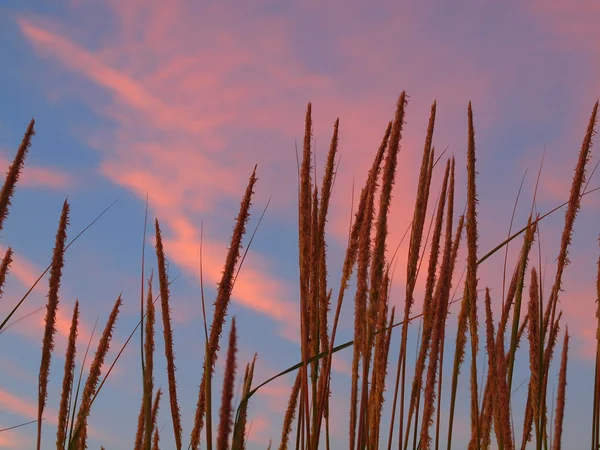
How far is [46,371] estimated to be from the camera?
9.00 feet

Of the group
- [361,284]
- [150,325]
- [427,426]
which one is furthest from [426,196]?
[150,325]

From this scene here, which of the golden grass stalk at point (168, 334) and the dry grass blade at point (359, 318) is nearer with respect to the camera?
the dry grass blade at point (359, 318)

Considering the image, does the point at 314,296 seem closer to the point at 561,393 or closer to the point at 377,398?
the point at 377,398

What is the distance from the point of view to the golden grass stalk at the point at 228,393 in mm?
1246

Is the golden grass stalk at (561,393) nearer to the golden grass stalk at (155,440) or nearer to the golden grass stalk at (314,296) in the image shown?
the golden grass stalk at (314,296)

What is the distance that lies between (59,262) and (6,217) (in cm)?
27

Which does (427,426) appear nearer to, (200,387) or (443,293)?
(443,293)

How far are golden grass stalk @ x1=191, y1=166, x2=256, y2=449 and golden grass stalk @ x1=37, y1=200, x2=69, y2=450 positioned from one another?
29.4 inches

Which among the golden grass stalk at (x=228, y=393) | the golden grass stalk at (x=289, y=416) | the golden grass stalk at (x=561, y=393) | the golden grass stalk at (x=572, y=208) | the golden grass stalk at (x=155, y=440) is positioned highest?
the golden grass stalk at (x=572, y=208)

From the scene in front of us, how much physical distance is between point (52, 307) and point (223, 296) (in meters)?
0.87

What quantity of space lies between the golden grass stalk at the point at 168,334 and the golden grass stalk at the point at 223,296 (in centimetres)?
26

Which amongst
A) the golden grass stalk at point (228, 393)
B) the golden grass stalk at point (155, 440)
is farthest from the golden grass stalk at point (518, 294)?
the golden grass stalk at point (228, 393)

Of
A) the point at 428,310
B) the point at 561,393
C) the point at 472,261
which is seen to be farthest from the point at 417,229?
the point at 561,393

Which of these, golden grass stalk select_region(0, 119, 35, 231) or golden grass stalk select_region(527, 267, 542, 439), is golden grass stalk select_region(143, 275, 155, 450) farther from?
golden grass stalk select_region(527, 267, 542, 439)
